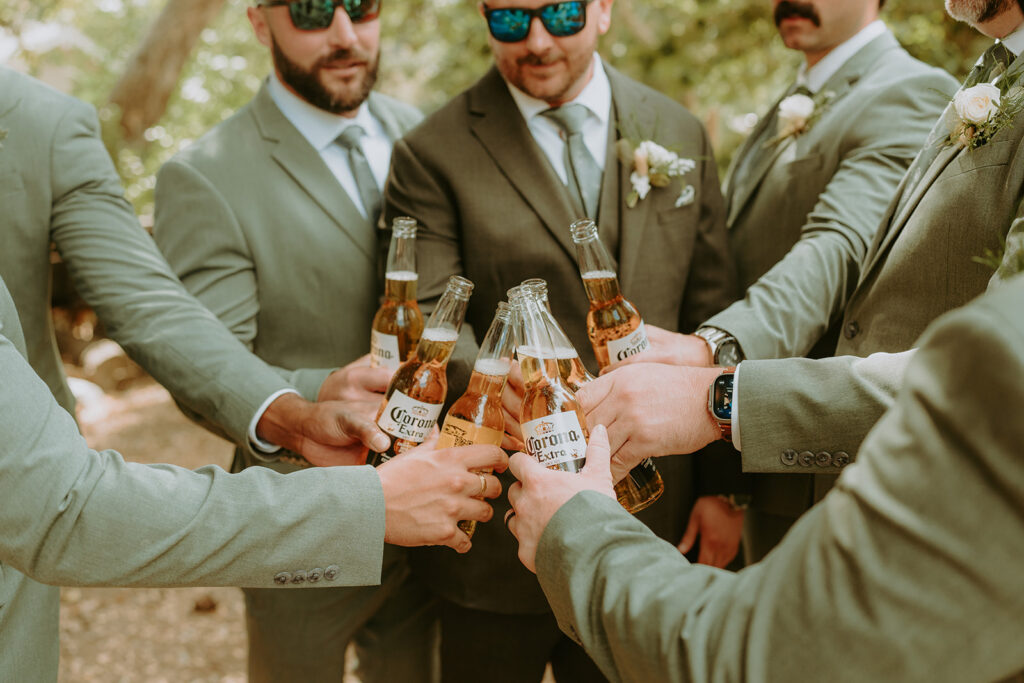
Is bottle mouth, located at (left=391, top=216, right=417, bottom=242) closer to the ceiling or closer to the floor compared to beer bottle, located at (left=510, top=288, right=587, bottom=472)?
closer to the ceiling

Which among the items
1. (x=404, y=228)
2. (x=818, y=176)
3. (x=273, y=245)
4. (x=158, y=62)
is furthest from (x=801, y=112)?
(x=158, y=62)

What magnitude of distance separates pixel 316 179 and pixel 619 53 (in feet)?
19.1

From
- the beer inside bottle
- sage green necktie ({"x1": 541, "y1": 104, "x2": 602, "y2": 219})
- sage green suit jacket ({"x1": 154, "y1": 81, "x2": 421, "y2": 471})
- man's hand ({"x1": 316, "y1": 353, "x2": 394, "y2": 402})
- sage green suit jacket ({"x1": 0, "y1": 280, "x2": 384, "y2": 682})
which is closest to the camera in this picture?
sage green suit jacket ({"x1": 0, "y1": 280, "x2": 384, "y2": 682})

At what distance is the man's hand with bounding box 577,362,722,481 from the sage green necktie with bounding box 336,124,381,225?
4.24ft

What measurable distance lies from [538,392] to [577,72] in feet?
3.94

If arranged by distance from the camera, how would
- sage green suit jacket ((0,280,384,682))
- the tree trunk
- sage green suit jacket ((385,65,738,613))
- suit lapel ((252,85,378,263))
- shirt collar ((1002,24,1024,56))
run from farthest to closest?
the tree trunk
suit lapel ((252,85,378,263))
sage green suit jacket ((385,65,738,613))
shirt collar ((1002,24,1024,56))
sage green suit jacket ((0,280,384,682))

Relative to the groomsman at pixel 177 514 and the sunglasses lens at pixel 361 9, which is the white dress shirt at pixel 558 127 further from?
the groomsman at pixel 177 514

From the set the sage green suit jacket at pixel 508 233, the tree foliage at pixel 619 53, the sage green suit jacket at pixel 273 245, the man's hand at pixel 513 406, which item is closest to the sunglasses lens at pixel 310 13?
the sage green suit jacket at pixel 273 245

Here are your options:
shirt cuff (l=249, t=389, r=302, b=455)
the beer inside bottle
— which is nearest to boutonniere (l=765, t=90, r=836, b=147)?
the beer inside bottle

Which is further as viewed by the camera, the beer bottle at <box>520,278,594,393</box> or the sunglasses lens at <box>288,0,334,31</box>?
the sunglasses lens at <box>288,0,334,31</box>

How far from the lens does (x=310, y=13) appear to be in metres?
2.81

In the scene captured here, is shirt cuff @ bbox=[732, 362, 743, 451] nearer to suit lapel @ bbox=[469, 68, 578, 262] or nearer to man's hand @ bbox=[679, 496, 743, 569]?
suit lapel @ bbox=[469, 68, 578, 262]

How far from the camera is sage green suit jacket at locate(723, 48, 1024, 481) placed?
172 centimetres

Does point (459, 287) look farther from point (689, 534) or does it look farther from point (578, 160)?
point (689, 534)
